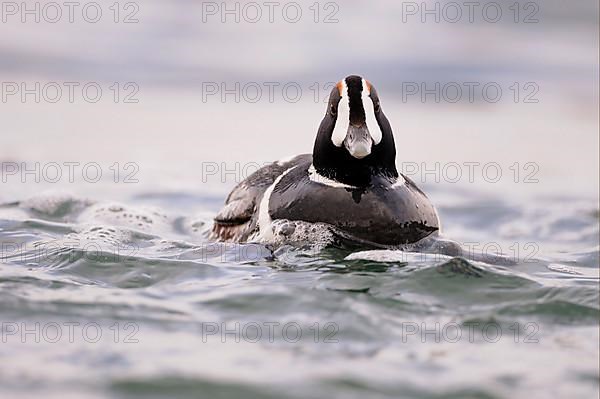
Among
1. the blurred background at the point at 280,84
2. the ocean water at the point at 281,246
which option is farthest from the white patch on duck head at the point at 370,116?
the blurred background at the point at 280,84

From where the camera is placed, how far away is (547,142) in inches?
512

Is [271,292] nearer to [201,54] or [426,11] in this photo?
[201,54]

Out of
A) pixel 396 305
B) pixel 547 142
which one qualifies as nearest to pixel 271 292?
pixel 396 305

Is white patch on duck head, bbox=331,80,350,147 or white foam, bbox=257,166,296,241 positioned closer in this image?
white patch on duck head, bbox=331,80,350,147

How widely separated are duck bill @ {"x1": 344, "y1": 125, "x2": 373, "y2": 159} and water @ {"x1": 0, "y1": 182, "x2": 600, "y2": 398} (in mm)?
569

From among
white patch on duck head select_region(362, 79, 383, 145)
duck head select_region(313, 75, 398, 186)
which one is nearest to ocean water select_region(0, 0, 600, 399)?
duck head select_region(313, 75, 398, 186)

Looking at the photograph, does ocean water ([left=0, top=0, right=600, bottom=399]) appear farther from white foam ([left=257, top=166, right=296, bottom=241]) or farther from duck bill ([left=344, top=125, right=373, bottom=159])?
duck bill ([left=344, top=125, right=373, bottom=159])

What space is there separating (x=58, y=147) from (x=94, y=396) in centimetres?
812

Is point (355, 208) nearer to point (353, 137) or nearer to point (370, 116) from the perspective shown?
point (353, 137)

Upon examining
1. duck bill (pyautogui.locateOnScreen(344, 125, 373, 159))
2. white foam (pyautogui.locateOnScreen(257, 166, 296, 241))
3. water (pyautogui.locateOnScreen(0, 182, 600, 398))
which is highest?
duck bill (pyautogui.locateOnScreen(344, 125, 373, 159))

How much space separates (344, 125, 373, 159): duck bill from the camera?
6.05 metres

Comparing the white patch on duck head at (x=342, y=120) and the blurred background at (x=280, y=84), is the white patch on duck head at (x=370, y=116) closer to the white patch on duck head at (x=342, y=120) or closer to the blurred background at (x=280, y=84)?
the white patch on duck head at (x=342, y=120)

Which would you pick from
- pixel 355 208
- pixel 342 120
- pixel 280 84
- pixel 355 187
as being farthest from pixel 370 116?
pixel 280 84

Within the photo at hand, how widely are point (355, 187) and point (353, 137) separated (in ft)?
1.15
